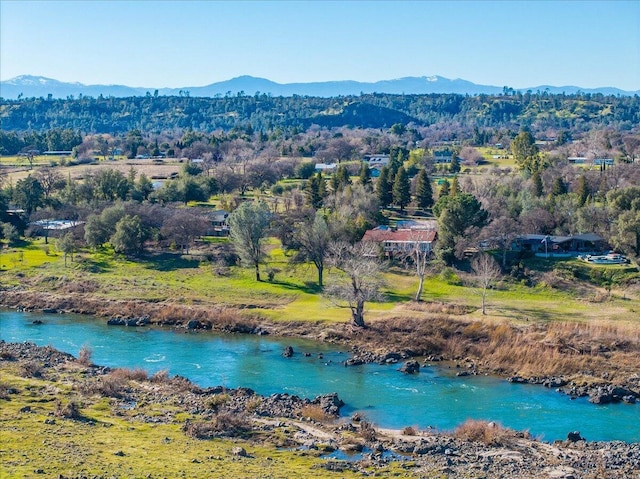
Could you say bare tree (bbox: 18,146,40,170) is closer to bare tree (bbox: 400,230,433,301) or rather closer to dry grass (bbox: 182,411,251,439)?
bare tree (bbox: 400,230,433,301)

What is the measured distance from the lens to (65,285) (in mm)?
51625

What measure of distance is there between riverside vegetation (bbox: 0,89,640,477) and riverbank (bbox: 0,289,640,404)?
3.9 inches

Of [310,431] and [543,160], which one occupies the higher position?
[543,160]

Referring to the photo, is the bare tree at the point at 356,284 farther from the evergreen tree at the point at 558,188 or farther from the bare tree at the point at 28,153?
the bare tree at the point at 28,153

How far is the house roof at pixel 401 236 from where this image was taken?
176ft

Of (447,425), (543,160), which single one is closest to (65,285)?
(447,425)

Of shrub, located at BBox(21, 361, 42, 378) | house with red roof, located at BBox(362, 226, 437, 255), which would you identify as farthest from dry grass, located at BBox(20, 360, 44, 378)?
house with red roof, located at BBox(362, 226, 437, 255)

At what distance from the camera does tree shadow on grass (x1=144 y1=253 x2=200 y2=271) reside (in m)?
54.7

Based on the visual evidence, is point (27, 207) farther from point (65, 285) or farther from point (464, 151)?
point (464, 151)

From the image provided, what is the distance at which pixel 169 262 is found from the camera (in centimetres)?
5578

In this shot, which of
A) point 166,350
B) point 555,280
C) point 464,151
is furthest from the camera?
point 464,151

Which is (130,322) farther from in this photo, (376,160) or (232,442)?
(376,160)

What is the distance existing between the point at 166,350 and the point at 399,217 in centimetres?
2925

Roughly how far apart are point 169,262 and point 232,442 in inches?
1177
